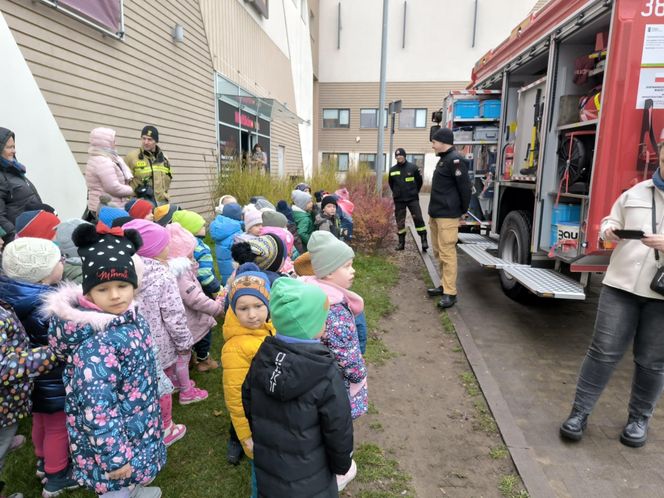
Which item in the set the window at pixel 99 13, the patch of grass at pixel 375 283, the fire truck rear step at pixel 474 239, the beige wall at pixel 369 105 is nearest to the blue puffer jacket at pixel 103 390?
the patch of grass at pixel 375 283

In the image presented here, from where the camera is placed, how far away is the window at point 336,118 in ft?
102

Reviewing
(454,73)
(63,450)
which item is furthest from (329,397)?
(454,73)

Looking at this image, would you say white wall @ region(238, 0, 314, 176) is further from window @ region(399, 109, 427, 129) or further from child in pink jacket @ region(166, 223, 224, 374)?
child in pink jacket @ region(166, 223, 224, 374)

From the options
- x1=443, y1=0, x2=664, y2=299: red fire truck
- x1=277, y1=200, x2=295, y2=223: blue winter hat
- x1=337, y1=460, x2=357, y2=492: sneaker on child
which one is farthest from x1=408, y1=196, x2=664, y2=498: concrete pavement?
x1=277, y1=200, x2=295, y2=223: blue winter hat

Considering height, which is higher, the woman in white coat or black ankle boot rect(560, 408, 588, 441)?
the woman in white coat

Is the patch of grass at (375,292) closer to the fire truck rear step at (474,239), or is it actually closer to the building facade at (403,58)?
the fire truck rear step at (474,239)

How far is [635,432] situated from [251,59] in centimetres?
1343

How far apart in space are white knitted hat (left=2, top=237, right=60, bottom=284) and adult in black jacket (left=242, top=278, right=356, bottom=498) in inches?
51.0

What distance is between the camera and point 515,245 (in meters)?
5.65

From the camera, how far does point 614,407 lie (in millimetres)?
3406

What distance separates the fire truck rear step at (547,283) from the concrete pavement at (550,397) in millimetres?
614

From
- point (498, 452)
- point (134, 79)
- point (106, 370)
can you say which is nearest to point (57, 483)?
point (106, 370)

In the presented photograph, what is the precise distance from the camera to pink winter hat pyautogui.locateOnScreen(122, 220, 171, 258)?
9.14 ft

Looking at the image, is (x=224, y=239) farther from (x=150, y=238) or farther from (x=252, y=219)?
(x=150, y=238)
